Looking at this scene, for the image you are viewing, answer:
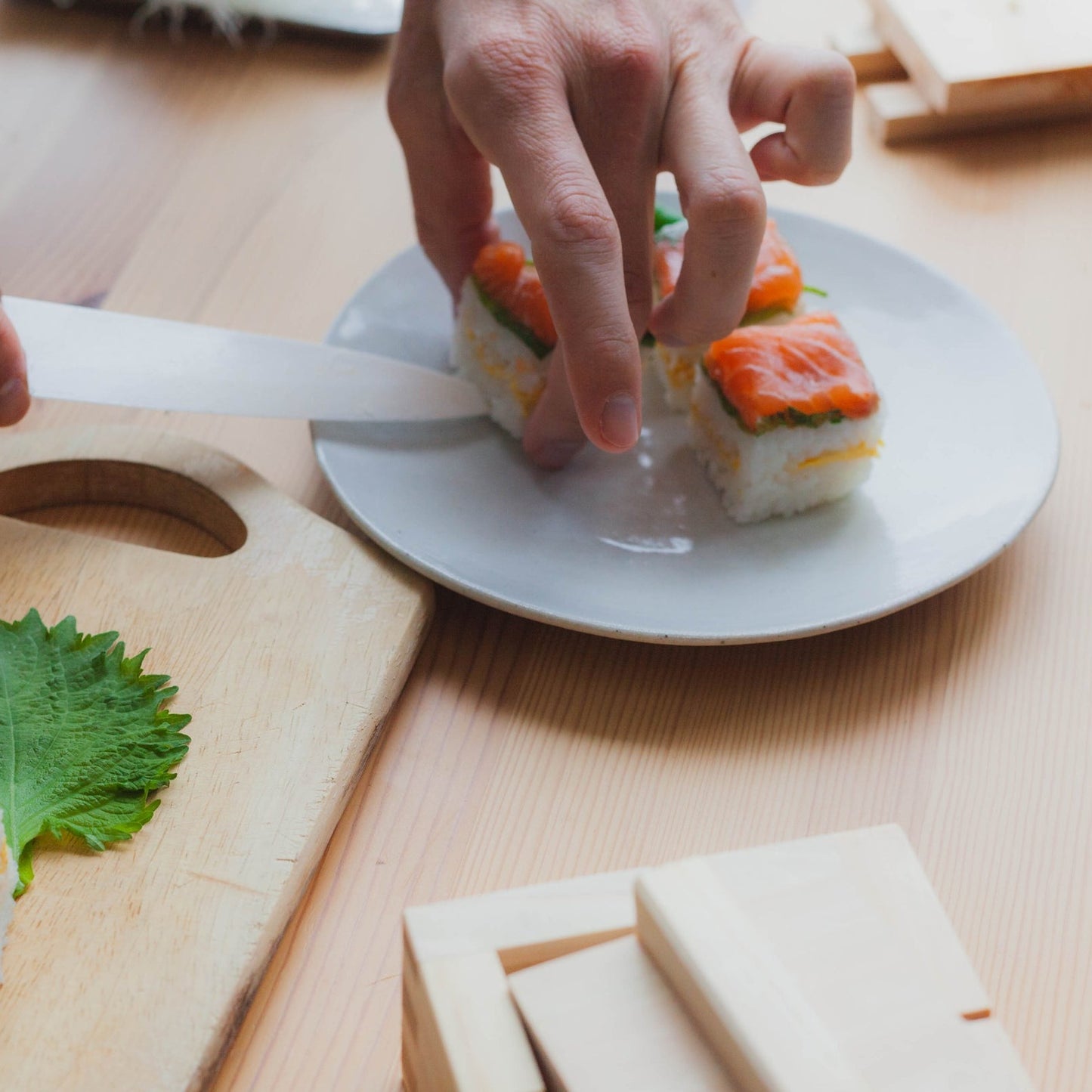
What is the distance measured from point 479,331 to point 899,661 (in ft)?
1.76

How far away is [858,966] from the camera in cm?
52

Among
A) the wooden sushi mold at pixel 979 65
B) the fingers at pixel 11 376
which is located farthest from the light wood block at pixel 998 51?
the fingers at pixel 11 376

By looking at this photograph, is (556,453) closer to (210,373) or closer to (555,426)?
(555,426)

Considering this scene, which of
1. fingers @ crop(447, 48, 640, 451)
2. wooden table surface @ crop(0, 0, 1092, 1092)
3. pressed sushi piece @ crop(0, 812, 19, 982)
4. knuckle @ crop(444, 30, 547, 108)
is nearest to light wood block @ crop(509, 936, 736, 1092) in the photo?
wooden table surface @ crop(0, 0, 1092, 1092)

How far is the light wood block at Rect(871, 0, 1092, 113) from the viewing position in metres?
1.54

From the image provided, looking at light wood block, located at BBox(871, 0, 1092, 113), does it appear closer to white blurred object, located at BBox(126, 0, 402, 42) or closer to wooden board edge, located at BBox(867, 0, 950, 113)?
wooden board edge, located at BBox(867, 0, 950, 113)

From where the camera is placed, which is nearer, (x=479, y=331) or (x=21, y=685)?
(x=21, y=685)

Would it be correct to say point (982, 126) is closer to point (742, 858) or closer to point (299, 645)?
point (299, 645)

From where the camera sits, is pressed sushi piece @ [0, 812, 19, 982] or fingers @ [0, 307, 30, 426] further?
fingers @ [0, 307, 30, 426]

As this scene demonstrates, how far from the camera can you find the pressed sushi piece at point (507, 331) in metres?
1.15

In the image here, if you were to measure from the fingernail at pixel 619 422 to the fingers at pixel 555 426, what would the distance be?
0.10 m

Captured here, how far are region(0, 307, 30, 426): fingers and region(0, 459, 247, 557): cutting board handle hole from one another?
0.39 ft

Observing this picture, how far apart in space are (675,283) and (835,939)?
78cm

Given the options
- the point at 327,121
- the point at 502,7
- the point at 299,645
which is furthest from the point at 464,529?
the point at 327,121
